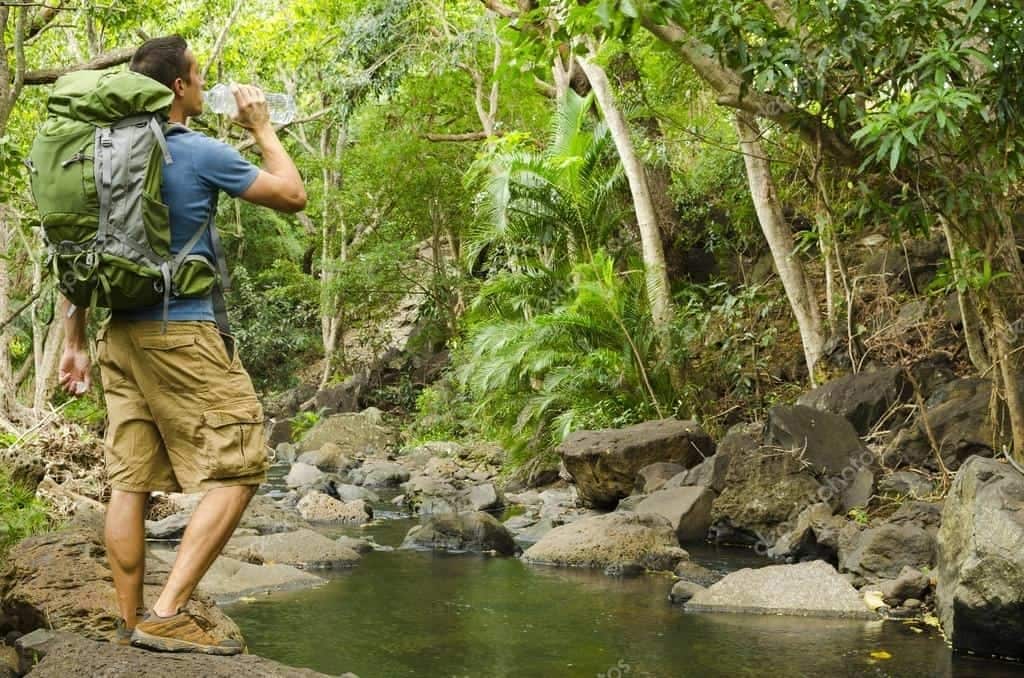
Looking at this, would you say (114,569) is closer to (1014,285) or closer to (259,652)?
(259,652)

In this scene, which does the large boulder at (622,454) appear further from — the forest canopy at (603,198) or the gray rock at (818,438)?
the forest canopy at (603,198)

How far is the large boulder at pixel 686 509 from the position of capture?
9.73 meters

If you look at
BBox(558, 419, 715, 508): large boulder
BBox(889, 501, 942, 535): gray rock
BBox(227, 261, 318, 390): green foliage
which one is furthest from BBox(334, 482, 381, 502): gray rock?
BBox(227, 261, 318, 390): green foliage

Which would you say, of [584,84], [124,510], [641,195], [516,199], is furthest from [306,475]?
[124,510]

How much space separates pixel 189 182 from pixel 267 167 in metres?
0.27

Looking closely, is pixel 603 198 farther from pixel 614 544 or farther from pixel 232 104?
pixel 232 104

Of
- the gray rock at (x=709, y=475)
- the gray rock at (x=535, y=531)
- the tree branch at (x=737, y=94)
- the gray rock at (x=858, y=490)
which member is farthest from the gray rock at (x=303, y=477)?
the tree branch at (x=737, y=94)

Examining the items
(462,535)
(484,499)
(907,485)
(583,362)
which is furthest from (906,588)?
(583,362)

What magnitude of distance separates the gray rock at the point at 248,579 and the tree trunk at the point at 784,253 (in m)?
6.44

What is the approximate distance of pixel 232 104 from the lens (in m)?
4.03

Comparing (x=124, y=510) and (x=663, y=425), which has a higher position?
(x=124, y=510)

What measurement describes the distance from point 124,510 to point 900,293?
10.4m

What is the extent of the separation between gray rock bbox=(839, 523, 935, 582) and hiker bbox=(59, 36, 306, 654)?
491 cm

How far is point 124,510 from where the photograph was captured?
3963mm
